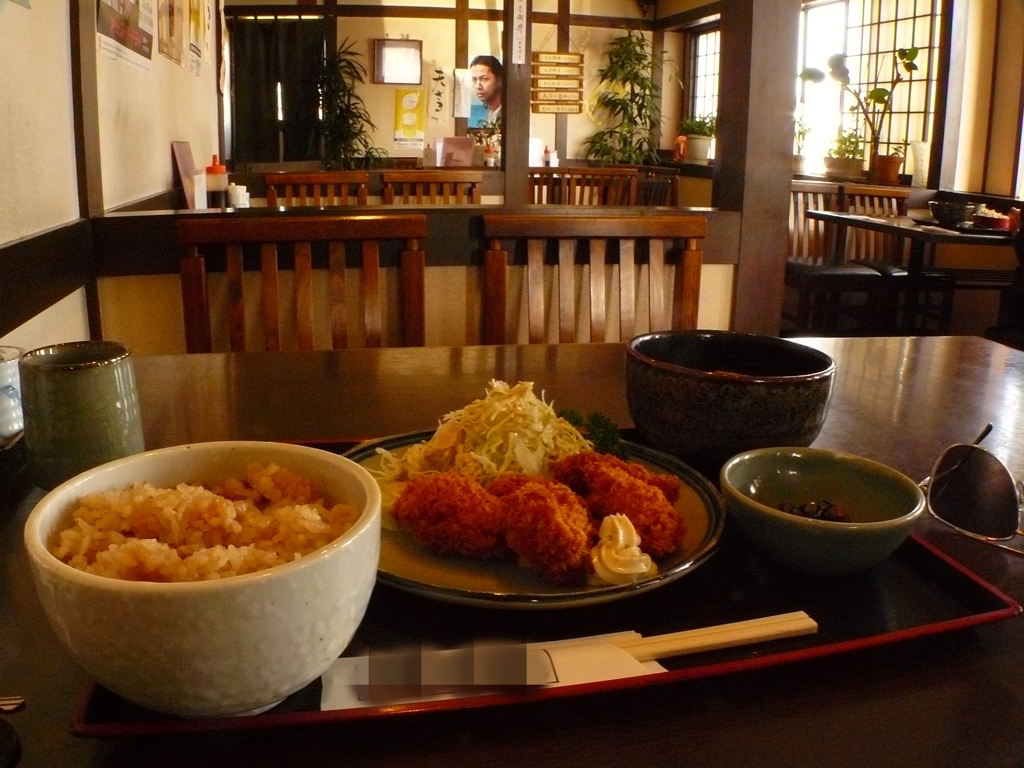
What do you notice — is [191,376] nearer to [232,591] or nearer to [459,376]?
[459,376]

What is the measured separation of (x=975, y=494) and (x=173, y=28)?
335 cm

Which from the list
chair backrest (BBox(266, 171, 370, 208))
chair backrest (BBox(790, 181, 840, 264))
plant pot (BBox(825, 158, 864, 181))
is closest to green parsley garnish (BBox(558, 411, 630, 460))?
chair backrest (BBox(266, 171, 370, 208))

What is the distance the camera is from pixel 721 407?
81 cm

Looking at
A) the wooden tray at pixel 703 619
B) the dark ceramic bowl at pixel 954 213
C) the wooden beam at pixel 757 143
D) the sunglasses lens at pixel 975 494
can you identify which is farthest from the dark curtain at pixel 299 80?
the wooden tray at pixel 703 619

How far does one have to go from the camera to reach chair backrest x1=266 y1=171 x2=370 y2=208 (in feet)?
14.0

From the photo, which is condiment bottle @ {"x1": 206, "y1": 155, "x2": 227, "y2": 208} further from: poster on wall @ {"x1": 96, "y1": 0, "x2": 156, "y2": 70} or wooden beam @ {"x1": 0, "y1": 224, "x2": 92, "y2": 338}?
wooden beam @ {"x1": 0, "y1": 224, "x2": 92, "y2": 338}

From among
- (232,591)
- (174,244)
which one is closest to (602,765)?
(232,591)

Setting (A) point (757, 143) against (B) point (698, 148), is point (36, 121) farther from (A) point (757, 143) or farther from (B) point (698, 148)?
(B) point (698, 148)

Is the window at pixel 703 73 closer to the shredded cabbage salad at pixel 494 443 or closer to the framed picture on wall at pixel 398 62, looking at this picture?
the framed picture on wall at pixel 398 62

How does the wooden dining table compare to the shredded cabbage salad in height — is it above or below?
below

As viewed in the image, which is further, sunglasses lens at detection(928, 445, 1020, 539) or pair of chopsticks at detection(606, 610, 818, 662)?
sunglasses lens at detection(928, 445, 1020, 539)

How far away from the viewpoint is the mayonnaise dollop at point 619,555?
0.62 m

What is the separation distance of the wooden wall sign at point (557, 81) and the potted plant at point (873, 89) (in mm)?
1607

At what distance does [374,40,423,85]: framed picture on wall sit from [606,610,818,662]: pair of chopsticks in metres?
7.68
